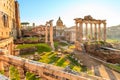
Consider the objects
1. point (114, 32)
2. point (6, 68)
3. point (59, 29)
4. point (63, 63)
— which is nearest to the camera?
point (6, 68)

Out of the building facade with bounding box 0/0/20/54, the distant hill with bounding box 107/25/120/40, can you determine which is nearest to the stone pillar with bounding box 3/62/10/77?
the building facade with bounding box 0/0/20/54

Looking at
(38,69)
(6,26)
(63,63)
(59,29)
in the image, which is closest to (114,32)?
(59,29)

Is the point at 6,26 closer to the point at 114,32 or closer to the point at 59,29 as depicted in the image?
the point at 59,29

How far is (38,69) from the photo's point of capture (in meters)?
12.5

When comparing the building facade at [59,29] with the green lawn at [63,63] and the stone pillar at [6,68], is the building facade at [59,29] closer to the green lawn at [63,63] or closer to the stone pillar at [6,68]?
the green lawn at [63,63]

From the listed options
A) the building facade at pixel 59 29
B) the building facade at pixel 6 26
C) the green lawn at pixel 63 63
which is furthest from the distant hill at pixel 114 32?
the green lawn at pixel 63 63

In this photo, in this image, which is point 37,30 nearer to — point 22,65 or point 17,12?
point 17,12

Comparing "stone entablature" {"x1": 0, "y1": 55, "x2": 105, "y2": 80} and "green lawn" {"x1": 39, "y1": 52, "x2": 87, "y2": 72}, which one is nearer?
"stone entablature" {"x1": 0, "y1": 55, "x2": 105, "y2": 80}

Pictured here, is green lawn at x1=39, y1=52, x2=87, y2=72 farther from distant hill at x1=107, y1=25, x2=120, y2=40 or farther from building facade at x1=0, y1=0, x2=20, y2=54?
distant hill at x1=107, y1=25, x2=120, y2=40

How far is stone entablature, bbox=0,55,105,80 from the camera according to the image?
10720 mm

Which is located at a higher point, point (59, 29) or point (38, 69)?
point (59, 29)

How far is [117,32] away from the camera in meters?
153

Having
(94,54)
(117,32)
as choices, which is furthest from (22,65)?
(117,32)

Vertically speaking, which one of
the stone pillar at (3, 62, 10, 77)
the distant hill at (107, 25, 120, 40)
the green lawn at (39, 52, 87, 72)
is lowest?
the green lawn at (39, 52, 87, 72)
